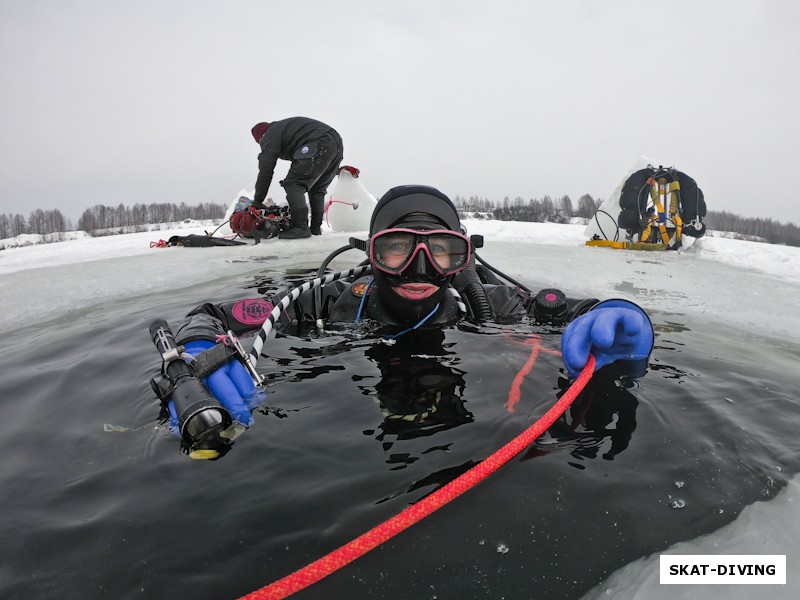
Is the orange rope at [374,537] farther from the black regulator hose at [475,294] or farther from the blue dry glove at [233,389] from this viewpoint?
the black regulator hose at [475,294]

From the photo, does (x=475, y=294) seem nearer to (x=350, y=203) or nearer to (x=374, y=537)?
(x=374, y=537)

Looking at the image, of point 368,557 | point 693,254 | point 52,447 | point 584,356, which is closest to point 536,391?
point 584,356

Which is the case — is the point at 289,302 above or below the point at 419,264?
below

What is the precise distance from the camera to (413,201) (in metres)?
2.78

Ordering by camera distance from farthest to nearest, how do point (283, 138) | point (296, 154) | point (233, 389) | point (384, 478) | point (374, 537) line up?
point (283, 138), point (296, 154), point (233, 389), point (384, 478), point (374, 537)

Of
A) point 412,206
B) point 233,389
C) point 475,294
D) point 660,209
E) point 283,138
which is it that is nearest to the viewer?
point 233,389

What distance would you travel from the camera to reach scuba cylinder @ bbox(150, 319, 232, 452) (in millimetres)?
1376

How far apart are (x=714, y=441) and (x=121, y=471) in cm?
204

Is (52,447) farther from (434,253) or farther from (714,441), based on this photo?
(714,441)

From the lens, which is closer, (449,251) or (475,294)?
(449,251)

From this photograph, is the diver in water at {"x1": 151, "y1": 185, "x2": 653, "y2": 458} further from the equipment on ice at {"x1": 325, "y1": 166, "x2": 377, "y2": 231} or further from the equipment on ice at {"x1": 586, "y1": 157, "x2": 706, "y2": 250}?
the equipment on ice at {"x1": 325, "y1": 166, "x2": 377, "y2": 231}

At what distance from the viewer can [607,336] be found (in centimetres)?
183

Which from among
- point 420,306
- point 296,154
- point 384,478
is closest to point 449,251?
point 420,306

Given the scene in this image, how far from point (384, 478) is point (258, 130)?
8.27 meters
